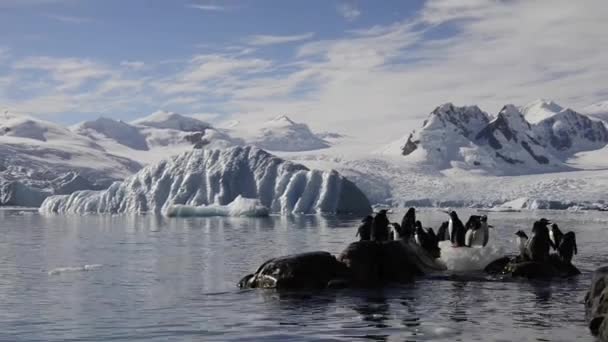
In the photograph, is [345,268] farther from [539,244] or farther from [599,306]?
[599,306]

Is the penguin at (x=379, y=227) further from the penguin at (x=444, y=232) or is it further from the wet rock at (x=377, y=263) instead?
the penguin at (x=444, y=232)

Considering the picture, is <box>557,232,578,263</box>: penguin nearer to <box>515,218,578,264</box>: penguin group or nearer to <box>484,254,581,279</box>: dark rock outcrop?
<box>515,218,578,264</box>: penguin group

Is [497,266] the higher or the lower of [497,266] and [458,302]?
the higher

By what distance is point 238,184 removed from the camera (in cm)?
7194

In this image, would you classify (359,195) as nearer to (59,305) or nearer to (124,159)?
(59,305)

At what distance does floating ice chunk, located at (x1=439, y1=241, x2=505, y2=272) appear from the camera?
2097 centimetres

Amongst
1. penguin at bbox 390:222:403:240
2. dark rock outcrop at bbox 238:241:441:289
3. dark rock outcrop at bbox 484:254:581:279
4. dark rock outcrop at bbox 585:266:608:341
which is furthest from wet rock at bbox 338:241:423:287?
Result: dark rock outcrop at bbox 585:266:608:341

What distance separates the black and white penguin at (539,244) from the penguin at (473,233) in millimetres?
3260

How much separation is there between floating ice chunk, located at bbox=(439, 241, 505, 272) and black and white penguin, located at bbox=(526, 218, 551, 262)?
1.15 m

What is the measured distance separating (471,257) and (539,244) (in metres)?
1.83

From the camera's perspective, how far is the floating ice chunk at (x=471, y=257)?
68.8 feet

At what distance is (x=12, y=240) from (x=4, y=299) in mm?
21805

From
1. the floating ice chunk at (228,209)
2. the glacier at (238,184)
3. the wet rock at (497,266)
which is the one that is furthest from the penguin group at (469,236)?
the glacier at (238,184)

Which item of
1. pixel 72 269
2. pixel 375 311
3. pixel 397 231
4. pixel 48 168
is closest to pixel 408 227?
pixel 397 231
